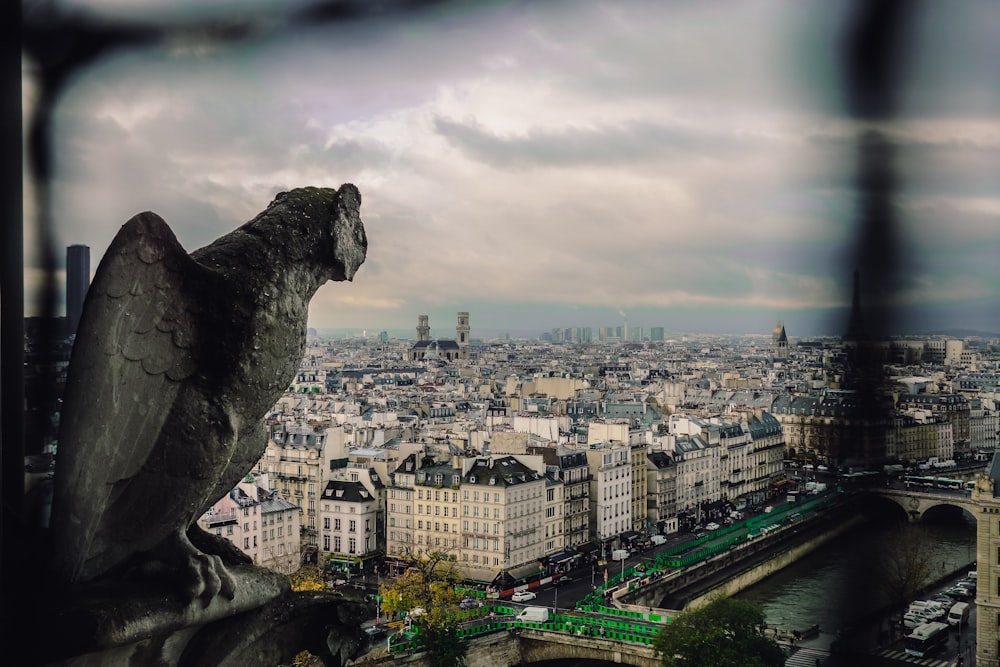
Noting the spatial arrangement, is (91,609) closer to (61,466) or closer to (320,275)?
(61,466)

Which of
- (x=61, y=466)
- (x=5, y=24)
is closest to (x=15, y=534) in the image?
(x=61, y=466)

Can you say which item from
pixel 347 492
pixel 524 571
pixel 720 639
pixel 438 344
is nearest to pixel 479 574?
pixel 524 571

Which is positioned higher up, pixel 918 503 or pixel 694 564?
pixel 918 503

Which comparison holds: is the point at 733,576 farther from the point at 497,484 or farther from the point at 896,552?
the point at 896,552

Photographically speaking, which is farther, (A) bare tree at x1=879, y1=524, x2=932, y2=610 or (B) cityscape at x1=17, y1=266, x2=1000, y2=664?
(B) cityscape at x1=17, y1=266, x2=1000, y2=664

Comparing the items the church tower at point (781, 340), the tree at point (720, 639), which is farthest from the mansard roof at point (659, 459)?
the church tower at point (781, 340)

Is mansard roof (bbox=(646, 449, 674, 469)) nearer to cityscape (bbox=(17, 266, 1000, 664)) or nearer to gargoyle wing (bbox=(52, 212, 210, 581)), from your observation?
cityscape (bbox=(17, 266, 1000, 664))

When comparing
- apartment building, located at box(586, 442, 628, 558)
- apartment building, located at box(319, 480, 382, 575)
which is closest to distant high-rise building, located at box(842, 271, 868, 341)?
apartment building, located at box(319, 480, 382, 575)
